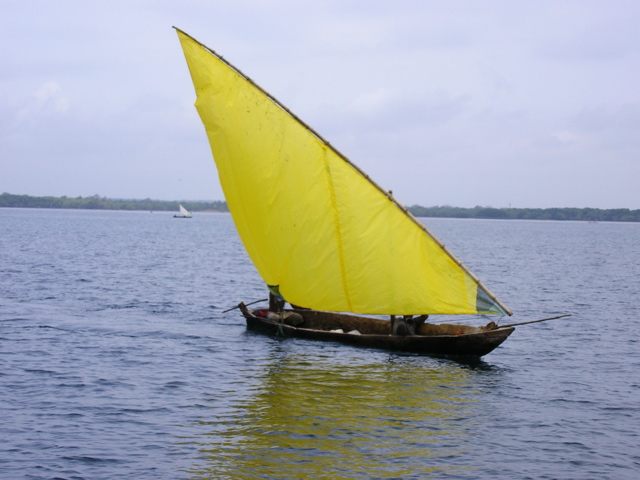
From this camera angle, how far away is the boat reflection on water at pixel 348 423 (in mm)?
15070

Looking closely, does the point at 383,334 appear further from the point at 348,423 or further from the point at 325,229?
the point at 348,423

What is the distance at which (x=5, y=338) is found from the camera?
27062 mm

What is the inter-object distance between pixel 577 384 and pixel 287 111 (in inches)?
474

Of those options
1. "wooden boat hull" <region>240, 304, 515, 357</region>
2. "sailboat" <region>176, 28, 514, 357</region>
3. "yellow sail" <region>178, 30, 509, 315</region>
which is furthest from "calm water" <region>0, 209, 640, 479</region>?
"yellow sail" <region>178, 30, 509, 315</region>

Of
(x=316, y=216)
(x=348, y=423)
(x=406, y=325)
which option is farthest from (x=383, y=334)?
(x=348, y=423)

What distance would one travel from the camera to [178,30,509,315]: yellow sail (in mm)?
23344

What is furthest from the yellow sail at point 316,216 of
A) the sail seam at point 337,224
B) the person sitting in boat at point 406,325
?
the person sitting in boat at point 406,325

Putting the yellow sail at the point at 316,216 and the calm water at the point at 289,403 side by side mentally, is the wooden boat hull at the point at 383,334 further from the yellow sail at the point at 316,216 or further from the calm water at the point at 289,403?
the yellow sail at the point at 316,216

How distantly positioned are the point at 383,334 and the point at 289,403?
8.02 m

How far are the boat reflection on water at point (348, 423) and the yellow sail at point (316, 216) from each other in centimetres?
231

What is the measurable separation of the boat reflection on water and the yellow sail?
7.57ft

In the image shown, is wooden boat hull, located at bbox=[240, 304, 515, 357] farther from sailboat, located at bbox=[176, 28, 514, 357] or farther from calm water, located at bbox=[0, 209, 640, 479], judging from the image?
calm water, located at bbox=[0, 209, 640, 479]

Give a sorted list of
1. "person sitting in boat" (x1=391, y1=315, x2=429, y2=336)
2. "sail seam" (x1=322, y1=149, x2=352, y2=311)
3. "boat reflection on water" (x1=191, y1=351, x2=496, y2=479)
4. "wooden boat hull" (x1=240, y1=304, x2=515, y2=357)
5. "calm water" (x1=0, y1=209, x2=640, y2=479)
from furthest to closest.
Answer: "person sitting in boat" (x1=391, y1=315, x2=429, y2=336) < "wooden boat hull" (x1=240, y1=304, x2=515, y2=357) < "sail seam" (x1=322, y1=149, x2=352, y2=311) < "calm water" (x1=0, y1=209, x2=640, y2=479) < "boat reflection on water" (x1=191, y1=351, x2=496, y2=479)

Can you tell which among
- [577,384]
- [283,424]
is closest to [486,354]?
[577,384]
